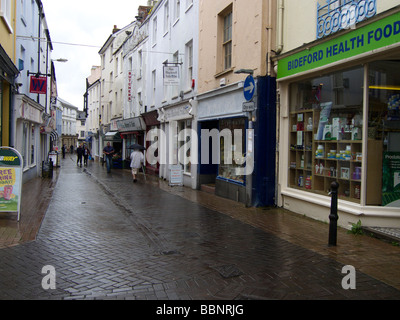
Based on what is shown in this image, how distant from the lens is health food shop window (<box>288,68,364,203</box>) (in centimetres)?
764

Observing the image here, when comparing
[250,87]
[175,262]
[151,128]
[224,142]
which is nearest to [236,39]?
[250,87]

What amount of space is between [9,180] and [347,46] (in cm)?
759

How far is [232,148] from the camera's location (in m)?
12.3

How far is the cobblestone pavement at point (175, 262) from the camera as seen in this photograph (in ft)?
14.1

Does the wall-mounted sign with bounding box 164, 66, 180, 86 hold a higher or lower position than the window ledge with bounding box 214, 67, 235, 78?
higher

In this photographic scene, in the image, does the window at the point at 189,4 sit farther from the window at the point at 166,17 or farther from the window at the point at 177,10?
the window at the point at 166,17

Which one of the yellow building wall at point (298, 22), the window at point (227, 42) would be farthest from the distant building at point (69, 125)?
the yellow building wall at point (298, 22)

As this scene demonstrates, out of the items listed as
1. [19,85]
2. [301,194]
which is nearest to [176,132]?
[19,85]

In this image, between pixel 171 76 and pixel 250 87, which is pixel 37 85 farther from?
pixel 250 87

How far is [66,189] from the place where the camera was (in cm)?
1443

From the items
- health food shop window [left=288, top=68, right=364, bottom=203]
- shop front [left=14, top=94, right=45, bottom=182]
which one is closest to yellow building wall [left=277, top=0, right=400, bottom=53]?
health food shop window [left=288, top=68, right=364, bottom=203]

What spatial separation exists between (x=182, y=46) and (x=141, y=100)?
28.5ft

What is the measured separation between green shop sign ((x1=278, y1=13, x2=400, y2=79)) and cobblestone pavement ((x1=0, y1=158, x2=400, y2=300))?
3.51 metres

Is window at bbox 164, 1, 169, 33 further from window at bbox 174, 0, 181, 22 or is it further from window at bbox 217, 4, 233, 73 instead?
window at bbox 217, 4, 233, 73
